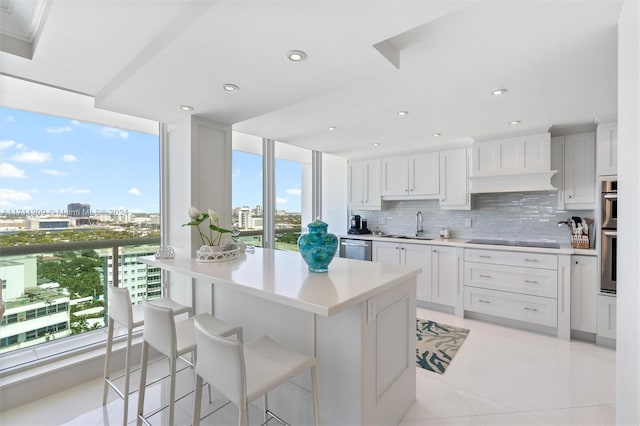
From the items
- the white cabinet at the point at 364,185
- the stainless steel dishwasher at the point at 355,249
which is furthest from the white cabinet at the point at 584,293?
the white cabinet at the point at 364,185

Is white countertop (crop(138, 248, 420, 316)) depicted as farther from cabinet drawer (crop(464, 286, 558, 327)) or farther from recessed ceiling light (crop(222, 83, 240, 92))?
cabinet drawer (crop(464, 286, 558, 327))

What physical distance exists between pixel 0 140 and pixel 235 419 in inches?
99.1

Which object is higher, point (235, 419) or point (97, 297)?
point (97, 297)

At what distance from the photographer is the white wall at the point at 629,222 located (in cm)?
104

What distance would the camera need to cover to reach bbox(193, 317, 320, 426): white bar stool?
3.75 feet

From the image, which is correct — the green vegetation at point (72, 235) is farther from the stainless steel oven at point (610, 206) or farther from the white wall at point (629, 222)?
the stainless steel oven at point (610, 206)

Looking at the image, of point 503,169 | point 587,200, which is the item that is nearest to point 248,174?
point 503,169

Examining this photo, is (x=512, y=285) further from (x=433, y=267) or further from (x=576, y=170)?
(x=576, y=170)

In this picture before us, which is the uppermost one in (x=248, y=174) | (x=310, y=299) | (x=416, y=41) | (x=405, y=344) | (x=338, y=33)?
(x=416, y=41)

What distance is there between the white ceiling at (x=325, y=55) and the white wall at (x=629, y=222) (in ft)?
1.25

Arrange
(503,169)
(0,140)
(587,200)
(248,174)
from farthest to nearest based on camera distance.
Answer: (248,174) → (503,169) → (587,200) → (0,140)

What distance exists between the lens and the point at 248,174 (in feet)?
12.5

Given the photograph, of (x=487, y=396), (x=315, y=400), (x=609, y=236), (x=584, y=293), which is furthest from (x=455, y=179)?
(x=315, y=400)

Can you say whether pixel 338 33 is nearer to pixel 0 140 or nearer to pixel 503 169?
pixel 0 140
